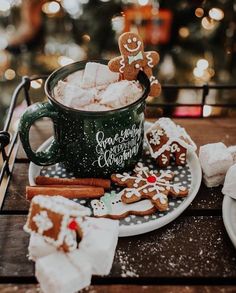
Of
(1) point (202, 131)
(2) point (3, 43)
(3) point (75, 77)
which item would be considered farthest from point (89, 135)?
(2) point (3, 43)

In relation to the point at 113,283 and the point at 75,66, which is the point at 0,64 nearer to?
the point at 75,66

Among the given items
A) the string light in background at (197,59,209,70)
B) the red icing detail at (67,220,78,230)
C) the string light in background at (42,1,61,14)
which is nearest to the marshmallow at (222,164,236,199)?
the red icing detail at (67,220,78,230)

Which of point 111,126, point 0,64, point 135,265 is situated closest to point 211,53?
point 0,64

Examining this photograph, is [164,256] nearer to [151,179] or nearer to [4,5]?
[151,179]

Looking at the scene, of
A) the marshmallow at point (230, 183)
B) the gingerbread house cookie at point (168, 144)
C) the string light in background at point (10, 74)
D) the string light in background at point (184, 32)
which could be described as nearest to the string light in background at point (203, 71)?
the string light in background at point (184, 32)

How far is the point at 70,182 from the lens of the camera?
0.94 metres

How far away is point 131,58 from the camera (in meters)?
0.93

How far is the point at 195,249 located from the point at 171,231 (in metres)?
0.06

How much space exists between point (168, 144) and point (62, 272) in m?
0.39

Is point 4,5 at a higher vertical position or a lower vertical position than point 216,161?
higher

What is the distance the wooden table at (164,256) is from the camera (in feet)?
2.57

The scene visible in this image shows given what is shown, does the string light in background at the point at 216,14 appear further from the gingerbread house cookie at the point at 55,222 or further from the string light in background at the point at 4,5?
the gingerbread house cookie at the point at 55,222

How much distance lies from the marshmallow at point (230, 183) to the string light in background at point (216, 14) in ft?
3.25

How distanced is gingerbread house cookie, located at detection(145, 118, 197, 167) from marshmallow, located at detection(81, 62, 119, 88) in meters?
0.15
